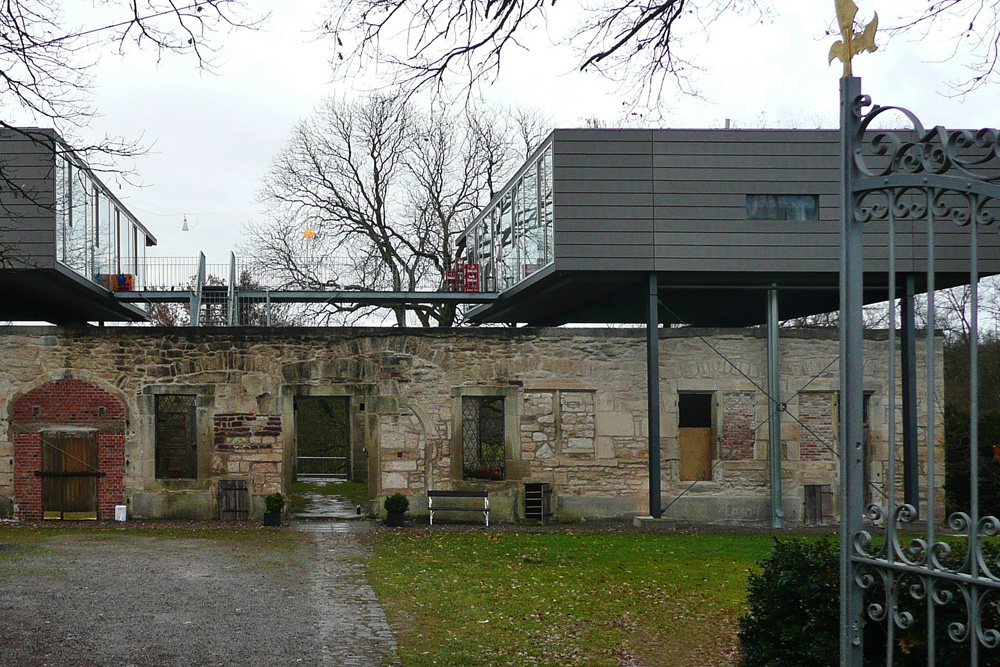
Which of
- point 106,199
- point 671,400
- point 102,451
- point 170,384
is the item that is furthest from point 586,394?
point 106,199

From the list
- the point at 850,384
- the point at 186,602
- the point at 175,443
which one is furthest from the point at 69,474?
the point at 850,384

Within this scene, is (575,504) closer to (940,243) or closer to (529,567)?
(529,567)

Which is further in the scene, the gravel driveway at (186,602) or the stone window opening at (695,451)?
the stone window opening at (695,451)

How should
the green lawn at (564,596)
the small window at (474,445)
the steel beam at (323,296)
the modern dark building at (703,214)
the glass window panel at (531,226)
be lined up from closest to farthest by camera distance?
the green lawn at (564,596)
the modern dark building at (703,214)
the small window at (474,445)
the glass window panel at (531,226)
the steel beam at (323,296)

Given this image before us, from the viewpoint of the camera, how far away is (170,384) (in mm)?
16547

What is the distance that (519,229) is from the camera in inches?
733

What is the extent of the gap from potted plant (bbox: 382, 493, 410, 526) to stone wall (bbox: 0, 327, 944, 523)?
578mm

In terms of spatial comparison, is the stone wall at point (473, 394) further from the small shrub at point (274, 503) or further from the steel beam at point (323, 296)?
the steel beam at point (323, 296)

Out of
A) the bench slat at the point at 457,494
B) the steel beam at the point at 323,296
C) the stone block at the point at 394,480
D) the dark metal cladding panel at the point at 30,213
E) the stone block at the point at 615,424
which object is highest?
the dark metal cladding panel at the point at 30,213

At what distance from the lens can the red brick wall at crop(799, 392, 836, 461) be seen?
1702 centimetres

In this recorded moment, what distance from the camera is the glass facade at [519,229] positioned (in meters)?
16.7

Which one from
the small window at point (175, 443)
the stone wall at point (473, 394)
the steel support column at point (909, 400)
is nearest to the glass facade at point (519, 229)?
the stone wall at point (473, 394)

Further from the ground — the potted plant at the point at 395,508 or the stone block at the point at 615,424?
the stone block at the point at 615,424

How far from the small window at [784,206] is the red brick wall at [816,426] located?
3135 mm
